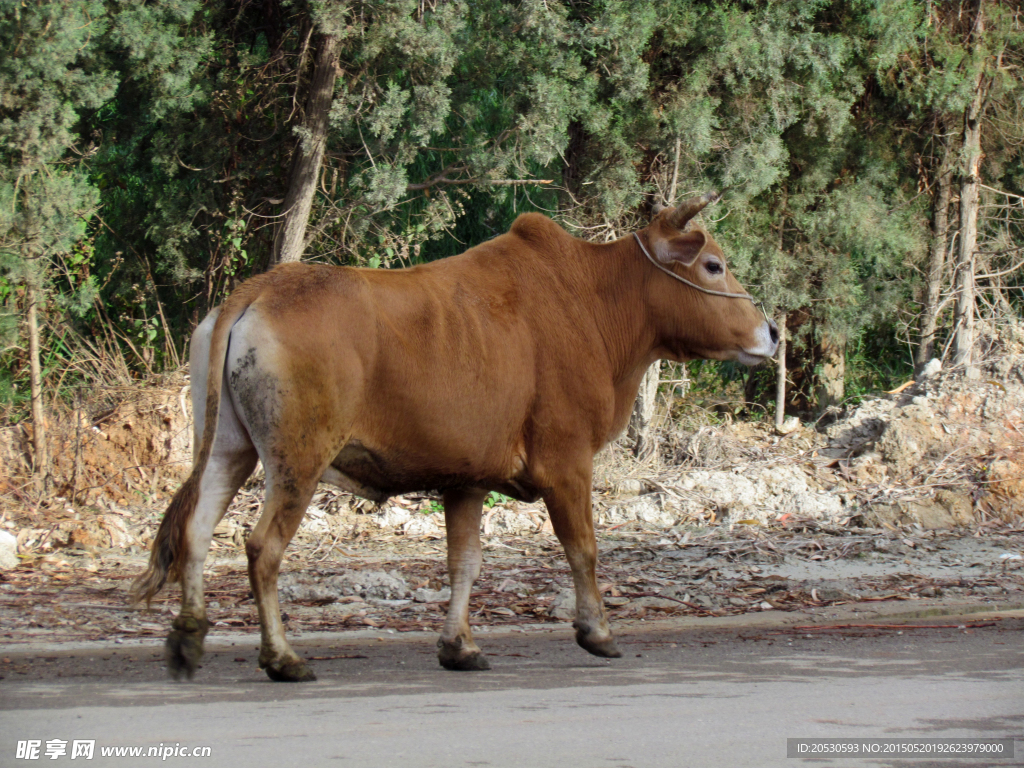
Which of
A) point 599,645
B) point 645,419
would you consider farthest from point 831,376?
point 599,645

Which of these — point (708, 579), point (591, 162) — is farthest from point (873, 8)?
point (708, 579)

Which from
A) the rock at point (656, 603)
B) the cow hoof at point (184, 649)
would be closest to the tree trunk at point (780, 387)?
the rock at point (656, 603)

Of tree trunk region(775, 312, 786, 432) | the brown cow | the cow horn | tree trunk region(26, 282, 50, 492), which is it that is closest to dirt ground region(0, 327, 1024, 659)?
tree trunk region(26, 282, 50, 492)

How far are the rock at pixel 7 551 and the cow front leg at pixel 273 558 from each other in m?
4.32

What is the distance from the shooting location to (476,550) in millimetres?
6551

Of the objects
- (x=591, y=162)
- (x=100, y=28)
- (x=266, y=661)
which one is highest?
(x=100, y=28)

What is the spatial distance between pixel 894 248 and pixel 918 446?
2.83 metres

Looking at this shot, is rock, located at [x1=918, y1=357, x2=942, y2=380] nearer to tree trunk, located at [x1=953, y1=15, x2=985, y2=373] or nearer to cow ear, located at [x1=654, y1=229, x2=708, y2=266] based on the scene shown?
tree trunk, located at [x1=953, y1=15, x2=985, y2=373]

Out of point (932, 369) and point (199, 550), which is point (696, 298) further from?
point (932, 369)

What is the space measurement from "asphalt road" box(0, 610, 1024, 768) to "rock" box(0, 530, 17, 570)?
2.77 meters

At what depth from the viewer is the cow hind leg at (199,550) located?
520 cm

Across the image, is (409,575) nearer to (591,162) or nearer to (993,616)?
(993,616)

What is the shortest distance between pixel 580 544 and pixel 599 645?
562 millimetres

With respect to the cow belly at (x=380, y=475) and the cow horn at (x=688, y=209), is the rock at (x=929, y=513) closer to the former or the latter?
the cow horn at (x=688, y=209)
